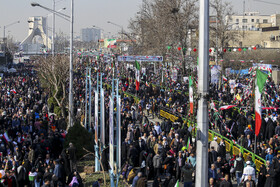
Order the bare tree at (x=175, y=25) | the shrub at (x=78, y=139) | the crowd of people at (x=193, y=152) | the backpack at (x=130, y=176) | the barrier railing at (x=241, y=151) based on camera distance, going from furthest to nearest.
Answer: the bare tree at (x=175, y=25)
the shrub at (x=78, y=139)
the barrier railing at (x=241, y=151)
the backpack at (x=130, y=176)
the crowd of people at (x=193, y=152)

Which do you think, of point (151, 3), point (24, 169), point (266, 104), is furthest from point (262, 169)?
point (151, 3)

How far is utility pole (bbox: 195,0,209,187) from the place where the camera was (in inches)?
261

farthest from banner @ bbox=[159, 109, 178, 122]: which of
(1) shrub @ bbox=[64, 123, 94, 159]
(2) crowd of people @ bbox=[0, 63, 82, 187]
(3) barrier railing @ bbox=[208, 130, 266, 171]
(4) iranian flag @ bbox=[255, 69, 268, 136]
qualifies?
(4) iranian flag @ bbox=[255, 69, 268, 136]

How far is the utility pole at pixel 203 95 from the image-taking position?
6625 millimetres

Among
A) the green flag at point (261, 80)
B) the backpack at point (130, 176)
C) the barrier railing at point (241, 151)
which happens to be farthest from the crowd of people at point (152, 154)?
the green flag at point (261, 80)

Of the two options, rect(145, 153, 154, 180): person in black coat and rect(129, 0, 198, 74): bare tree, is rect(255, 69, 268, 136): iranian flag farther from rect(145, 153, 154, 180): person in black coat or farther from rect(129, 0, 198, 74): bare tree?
rect(129, 0, 198, 74): bare tree

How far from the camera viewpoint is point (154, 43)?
2082 inches

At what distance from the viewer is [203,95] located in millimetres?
6676

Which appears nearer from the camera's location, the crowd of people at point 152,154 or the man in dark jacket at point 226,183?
the man in dark jacket at point 226,183

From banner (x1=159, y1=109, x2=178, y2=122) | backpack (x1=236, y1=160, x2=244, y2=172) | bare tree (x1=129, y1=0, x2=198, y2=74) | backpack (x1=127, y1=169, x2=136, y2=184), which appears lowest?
backpack (x1=127, y1=169, x2=136, y2=184)

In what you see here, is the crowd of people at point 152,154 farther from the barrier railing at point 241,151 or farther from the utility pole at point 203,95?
the utility pole at point 203,95

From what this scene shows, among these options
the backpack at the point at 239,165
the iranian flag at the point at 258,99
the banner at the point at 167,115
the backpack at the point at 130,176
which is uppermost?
the iranian flag at the point at 258,99

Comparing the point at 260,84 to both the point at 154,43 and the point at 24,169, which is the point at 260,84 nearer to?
the point at 24,169

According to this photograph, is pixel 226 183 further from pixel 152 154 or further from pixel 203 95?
pixel 203 95
